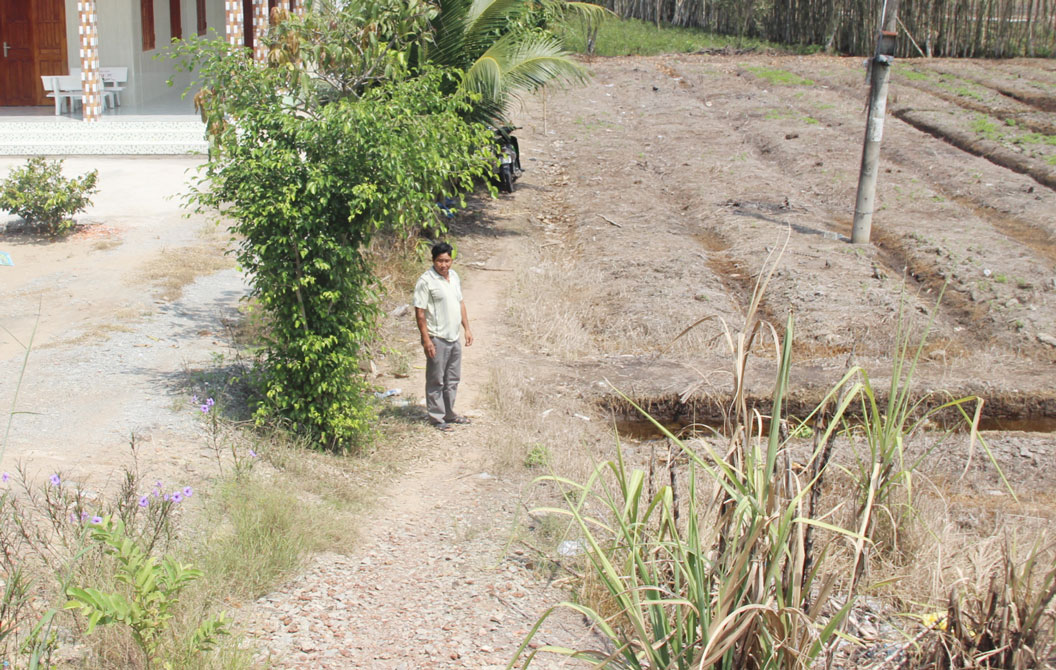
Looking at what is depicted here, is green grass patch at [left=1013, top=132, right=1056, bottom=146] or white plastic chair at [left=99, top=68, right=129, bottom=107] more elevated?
white plastic chair at [left=99, top=68, right=129, bottom=107]

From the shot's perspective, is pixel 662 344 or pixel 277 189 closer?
pixel 277 189

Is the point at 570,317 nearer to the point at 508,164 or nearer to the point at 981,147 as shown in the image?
the point at 508,164

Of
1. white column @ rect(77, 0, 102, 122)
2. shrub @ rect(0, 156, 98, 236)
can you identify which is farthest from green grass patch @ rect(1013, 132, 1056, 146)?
white column @ rect(77, 0, 102, 122)

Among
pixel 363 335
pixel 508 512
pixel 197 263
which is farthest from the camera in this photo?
pixel 197 263

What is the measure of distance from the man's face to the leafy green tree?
27 cm

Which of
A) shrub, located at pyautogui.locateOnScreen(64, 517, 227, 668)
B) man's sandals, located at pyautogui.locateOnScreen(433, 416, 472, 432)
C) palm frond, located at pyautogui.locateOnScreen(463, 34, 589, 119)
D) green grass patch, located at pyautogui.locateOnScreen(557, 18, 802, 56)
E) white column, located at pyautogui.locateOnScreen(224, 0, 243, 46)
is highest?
green grass patch, located at pyautogui.locateOnScreen(557, 18, 802, 56)

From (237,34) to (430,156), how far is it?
11.0 m

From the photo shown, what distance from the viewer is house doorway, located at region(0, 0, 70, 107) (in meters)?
17.3

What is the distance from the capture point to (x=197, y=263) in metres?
10.0

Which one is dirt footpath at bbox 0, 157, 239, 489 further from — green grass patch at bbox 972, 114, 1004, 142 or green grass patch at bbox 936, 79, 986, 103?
green grass patch at bbox 936, 79, 986, 103

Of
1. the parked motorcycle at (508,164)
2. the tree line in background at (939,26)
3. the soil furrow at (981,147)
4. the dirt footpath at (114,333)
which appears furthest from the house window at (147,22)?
the tree line in background at (939,26)

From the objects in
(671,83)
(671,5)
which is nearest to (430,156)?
(671,83)

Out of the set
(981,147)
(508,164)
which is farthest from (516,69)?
(981,147)

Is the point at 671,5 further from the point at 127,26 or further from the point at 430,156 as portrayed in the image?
the point at 430,156
